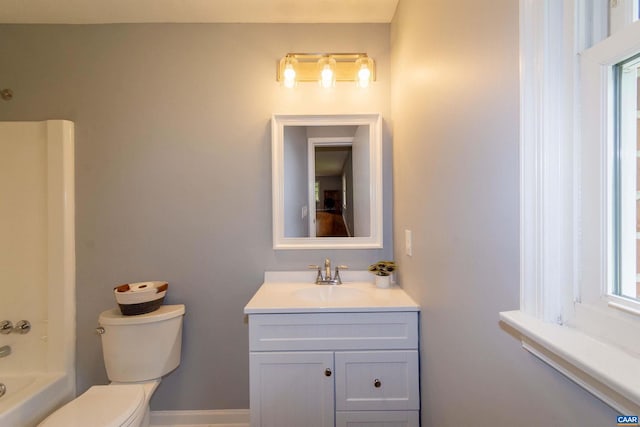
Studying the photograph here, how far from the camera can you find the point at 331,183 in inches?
68.6

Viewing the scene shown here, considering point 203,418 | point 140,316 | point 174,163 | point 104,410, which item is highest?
point 174,163

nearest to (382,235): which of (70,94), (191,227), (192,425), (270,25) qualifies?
(191,227)

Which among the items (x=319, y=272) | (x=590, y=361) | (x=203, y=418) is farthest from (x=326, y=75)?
(x=203, y=418)

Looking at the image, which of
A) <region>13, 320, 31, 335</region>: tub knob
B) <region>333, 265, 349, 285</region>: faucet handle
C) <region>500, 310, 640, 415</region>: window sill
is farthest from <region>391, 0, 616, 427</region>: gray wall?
<region>13, 320, 31, 335</region>: tub knob

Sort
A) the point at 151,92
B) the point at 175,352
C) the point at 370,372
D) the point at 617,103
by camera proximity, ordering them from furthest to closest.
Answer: the point at 151,92, the point at 175,352, the point at 370,372, the point at 617,103

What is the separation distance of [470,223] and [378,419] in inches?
40.1

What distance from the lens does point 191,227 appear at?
1.71 meters

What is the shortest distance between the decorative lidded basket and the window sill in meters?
1.66

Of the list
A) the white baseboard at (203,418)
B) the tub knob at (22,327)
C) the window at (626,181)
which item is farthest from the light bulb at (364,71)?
the tub knob at (22,327)

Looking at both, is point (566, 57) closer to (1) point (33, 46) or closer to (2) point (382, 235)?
(2) point (382, 235)

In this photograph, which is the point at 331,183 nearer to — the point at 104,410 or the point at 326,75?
the point at 326,75

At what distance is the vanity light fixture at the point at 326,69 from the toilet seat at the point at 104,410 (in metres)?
1.77

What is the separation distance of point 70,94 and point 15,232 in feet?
2.85

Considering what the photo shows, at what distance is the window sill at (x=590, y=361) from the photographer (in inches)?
15.0
